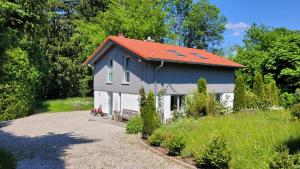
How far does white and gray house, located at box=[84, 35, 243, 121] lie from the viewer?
22.6 metres

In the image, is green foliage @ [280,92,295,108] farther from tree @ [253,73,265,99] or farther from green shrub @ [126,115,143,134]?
green shrub @ [126,115,143,134]

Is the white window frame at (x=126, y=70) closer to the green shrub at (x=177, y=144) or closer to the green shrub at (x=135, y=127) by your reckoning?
the green shrub at (x=135, y=127)

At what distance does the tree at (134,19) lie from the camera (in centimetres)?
3847

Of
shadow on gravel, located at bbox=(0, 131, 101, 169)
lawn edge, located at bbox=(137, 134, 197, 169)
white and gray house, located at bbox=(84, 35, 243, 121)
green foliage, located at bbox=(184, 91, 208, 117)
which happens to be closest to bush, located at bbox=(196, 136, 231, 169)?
lawn edge, located at bbox=(137, 134, 197, 169)

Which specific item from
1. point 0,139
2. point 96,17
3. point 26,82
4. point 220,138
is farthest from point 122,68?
point 96,17

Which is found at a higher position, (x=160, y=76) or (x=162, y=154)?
(x=160, y=76)

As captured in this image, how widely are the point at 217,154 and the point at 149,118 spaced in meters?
6.54

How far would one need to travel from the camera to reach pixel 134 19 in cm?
3975

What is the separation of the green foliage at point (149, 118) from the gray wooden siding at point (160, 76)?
234 inches

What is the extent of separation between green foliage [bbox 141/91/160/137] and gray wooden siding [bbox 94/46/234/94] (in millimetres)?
5944

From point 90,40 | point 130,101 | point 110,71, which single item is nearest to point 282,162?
point 130,101

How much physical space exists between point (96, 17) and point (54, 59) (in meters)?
7.88

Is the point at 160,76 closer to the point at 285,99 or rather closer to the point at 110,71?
the point at 110,71

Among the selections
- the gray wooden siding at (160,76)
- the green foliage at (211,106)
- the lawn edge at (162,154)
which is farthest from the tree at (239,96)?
the lawn edge at (162,154)
